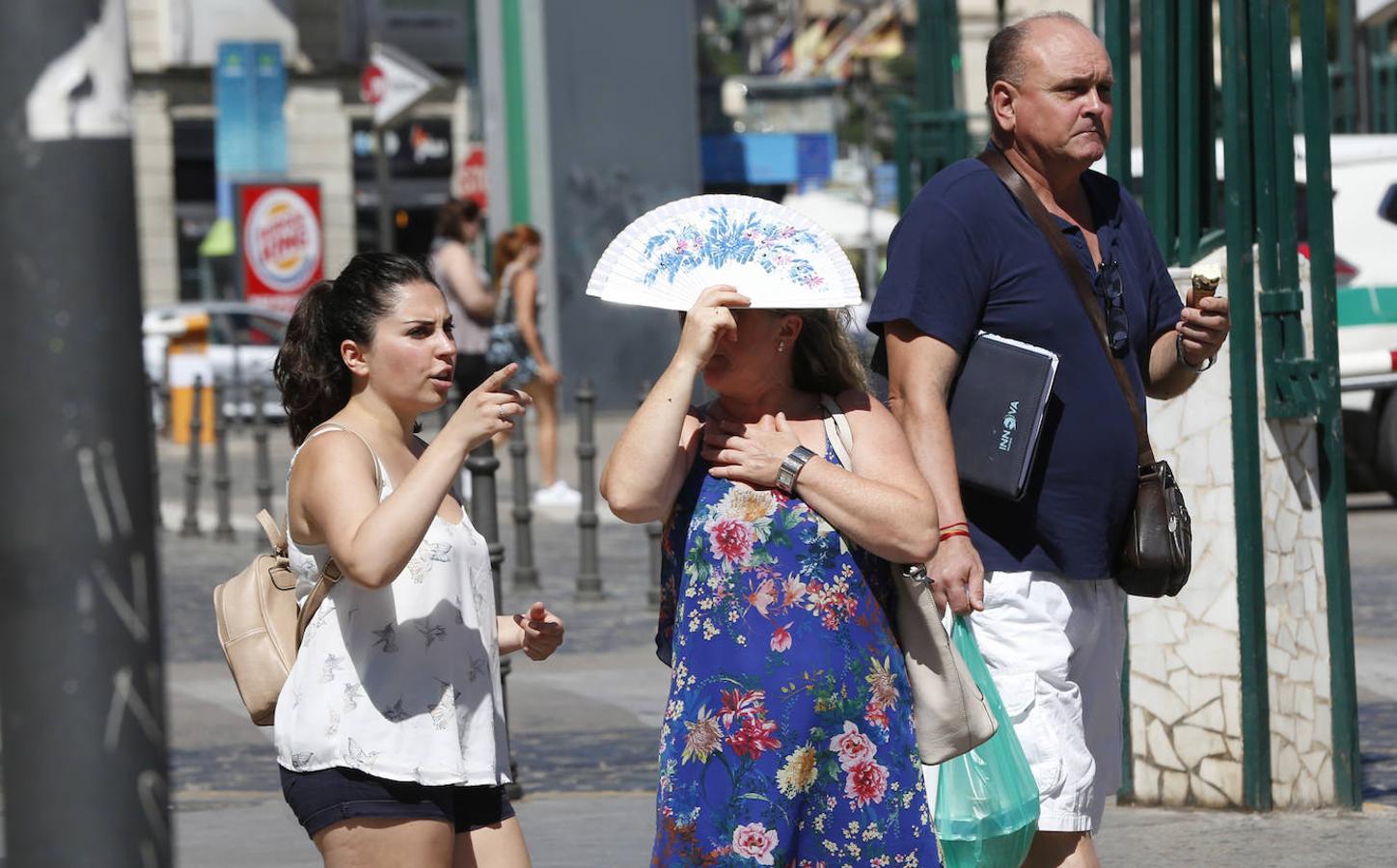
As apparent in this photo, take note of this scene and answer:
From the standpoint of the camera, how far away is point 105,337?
235 cm

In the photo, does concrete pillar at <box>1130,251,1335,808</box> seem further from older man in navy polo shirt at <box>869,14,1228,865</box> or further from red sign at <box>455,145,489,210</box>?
red sign at <box>455,145,489,210</box>

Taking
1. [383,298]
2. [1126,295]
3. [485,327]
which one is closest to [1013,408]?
[1126,295]

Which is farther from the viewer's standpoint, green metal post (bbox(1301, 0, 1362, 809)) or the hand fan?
green metal post (bbox(1301, 0, 1362, 809))

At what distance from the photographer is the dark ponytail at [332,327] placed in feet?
13.6

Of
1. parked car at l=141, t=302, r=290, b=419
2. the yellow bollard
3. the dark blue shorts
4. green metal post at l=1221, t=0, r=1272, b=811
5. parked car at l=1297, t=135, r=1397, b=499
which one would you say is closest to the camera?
the dark blue shorts

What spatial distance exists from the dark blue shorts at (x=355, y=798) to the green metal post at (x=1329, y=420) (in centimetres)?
315

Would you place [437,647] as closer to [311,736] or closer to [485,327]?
[311,736]

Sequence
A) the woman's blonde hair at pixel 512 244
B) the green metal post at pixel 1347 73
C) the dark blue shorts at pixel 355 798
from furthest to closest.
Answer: the green metal post at pixel 1347 73
the woman's blonde hair at pixel 512 244
the dark blue shorts at pixel 355 798

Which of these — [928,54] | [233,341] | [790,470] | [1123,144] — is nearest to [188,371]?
[233,341]

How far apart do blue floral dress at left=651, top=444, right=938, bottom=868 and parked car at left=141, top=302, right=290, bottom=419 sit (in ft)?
73.2

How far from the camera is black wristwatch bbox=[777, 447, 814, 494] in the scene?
3.81m

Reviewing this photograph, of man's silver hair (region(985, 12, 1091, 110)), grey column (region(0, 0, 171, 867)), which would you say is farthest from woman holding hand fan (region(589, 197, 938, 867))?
grey column (region(0, 0, 171, 867))

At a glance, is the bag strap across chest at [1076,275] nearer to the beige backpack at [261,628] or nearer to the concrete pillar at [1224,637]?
the beige backpack at [261,628]

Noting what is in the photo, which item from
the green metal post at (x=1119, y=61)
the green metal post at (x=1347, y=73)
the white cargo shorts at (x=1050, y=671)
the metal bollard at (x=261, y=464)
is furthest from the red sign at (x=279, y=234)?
the white cargo shorts at (x=1050, y=671)
